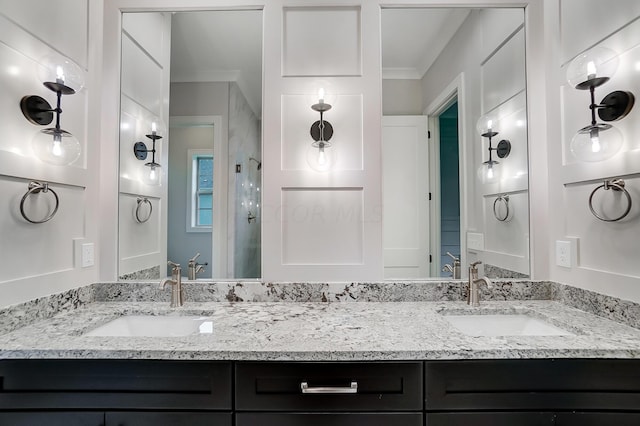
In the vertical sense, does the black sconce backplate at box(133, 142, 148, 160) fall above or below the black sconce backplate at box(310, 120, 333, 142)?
below

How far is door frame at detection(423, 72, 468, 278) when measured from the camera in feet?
5.34

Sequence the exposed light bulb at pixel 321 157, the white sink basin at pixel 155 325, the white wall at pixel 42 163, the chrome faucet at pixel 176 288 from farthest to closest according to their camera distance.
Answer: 1. the exposed light bulb at pixel 321 157
2. the chrome faucet at pixel 176 288
3. the white sink basin at pixel 155 325
4. the white wall at pixel 42 163

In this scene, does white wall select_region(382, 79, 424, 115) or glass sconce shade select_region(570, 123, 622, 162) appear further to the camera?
white wall select_region(382, 79, 424, 115)

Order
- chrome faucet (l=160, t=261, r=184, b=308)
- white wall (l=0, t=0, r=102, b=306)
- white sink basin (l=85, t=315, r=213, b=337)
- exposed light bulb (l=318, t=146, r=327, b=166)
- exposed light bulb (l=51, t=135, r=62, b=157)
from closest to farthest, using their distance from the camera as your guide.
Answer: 1. white wall (l=0, t=0, r=102, b=306)
2. exposed light bulb (l=51, t=135, r=62, b=157)
3. white sink basin (l=85, t=315, r=213, b=337)
4. chrome faucet (l=160, t=261, r=184, b=308)
5. exposed light bulb (l=318, t=146, r=327, b=166)

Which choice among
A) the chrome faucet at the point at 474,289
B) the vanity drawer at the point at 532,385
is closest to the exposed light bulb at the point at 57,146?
the vanity drawer at the point at 532,385

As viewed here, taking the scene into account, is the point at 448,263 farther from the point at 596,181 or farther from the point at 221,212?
the point at 221,212

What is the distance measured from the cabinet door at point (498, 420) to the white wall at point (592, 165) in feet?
2.00

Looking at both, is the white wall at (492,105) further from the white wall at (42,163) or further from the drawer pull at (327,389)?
the white wall at (42,163)

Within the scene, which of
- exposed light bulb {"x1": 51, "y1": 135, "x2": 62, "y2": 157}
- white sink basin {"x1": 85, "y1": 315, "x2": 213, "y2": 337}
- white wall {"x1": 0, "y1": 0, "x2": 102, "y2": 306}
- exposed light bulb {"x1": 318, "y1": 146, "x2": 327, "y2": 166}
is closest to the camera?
white wall {"x1": 0, "y1": 0, "x2": 102, "y2": 306}

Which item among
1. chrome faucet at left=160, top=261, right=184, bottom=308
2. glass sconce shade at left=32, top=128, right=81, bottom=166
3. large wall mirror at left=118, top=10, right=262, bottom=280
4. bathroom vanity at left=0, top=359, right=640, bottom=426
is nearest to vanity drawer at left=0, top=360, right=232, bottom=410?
bathroom vanity at left=0, top=359, right=640, bottom=426

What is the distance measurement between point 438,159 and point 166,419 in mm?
1592

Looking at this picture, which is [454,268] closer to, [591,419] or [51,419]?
[591,419]

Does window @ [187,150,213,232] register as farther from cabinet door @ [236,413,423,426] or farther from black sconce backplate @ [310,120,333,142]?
cabinet door @ [236,413,423,426]

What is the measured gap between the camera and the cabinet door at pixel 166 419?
3.26 feet
